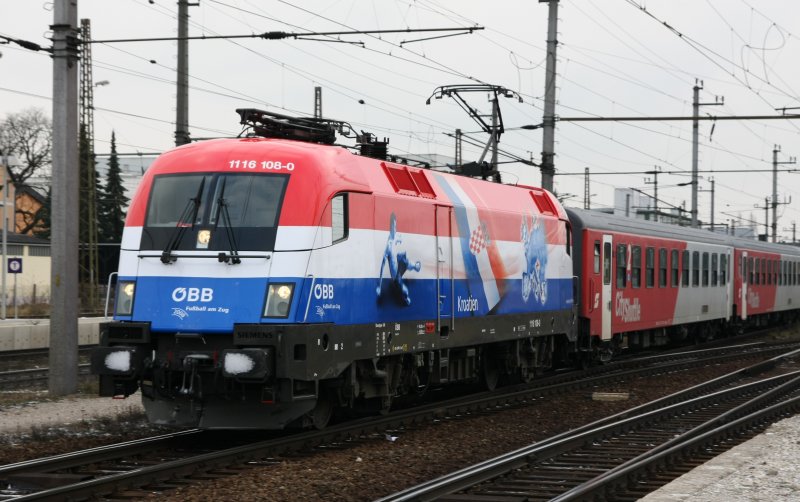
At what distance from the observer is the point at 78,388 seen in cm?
1778

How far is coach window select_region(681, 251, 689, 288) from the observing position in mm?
29500

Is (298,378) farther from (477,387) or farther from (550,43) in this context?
(550,43)

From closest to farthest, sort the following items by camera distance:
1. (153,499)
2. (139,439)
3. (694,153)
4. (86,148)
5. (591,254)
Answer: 1. (153,499)
2. (139,439)
3. (591,254)
4. (86,148)
5. (694,153)

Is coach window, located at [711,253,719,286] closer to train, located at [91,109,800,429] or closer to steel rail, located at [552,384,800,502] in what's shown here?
steel rail, located at [552,384,800,502]

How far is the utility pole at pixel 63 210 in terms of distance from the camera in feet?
54.4

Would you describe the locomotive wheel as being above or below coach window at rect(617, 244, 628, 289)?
below

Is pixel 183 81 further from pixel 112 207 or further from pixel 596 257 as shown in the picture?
pixel 112 207

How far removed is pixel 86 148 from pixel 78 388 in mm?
20988

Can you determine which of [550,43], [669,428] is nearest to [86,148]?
[550,43]

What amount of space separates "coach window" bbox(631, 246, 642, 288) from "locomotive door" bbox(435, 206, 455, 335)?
37.1ft

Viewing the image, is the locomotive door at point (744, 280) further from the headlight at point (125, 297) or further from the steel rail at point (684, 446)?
the headlight at point (125, 297)

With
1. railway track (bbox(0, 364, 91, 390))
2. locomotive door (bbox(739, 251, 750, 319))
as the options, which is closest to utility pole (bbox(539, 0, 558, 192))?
locomotive door (bbox(739, 251, 750, 319))

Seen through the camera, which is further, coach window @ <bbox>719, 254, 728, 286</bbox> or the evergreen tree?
the evergreen tree

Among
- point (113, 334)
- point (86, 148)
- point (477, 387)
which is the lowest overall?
point (477, 387)
